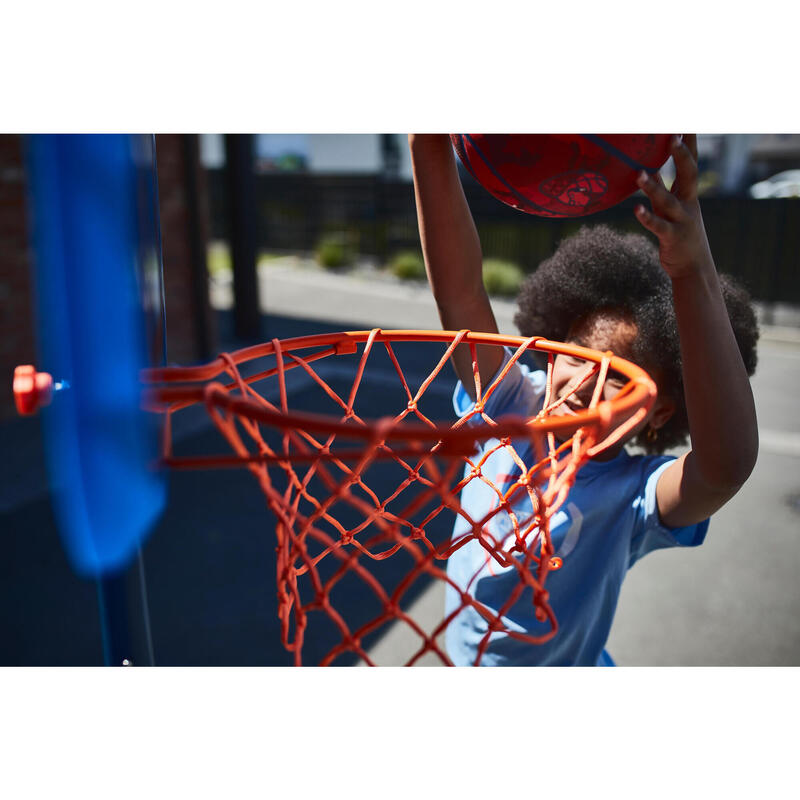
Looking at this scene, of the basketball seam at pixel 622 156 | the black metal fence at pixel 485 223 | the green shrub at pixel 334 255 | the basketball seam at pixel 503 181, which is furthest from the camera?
the green shrub at pixel 334 255

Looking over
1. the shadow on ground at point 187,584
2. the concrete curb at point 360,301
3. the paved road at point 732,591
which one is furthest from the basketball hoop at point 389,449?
the concrete curb at point 360,301

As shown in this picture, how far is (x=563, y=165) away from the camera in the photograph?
1087mm

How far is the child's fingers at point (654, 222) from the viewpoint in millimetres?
937

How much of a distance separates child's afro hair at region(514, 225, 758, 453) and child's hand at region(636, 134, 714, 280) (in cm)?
39

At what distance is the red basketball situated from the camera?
105cm

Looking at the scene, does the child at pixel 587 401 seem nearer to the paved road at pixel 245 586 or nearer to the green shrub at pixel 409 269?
the paved road at pixel 245 586

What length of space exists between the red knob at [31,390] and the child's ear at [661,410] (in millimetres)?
1103

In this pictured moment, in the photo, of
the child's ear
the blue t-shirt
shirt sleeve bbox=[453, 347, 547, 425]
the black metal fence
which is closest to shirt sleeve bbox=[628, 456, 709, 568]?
the blue t-shirt

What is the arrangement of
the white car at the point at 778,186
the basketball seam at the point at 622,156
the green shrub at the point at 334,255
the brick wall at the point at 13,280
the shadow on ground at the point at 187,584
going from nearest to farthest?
the basketball seam at the point at 622,156 < the shadow on ground at the point at 187,584 < the brick wall at the point at 13,280 < the green shrub at the point at 334,255 < the white car at the point at 778,186

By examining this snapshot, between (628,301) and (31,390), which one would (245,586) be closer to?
(628,301)

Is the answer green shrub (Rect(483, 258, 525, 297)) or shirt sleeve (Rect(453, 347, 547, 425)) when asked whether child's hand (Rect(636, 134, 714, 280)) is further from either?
green shrub (Rect(483, 258, 525, 297))

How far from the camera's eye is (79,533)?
1.06m

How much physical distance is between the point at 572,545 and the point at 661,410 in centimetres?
33
